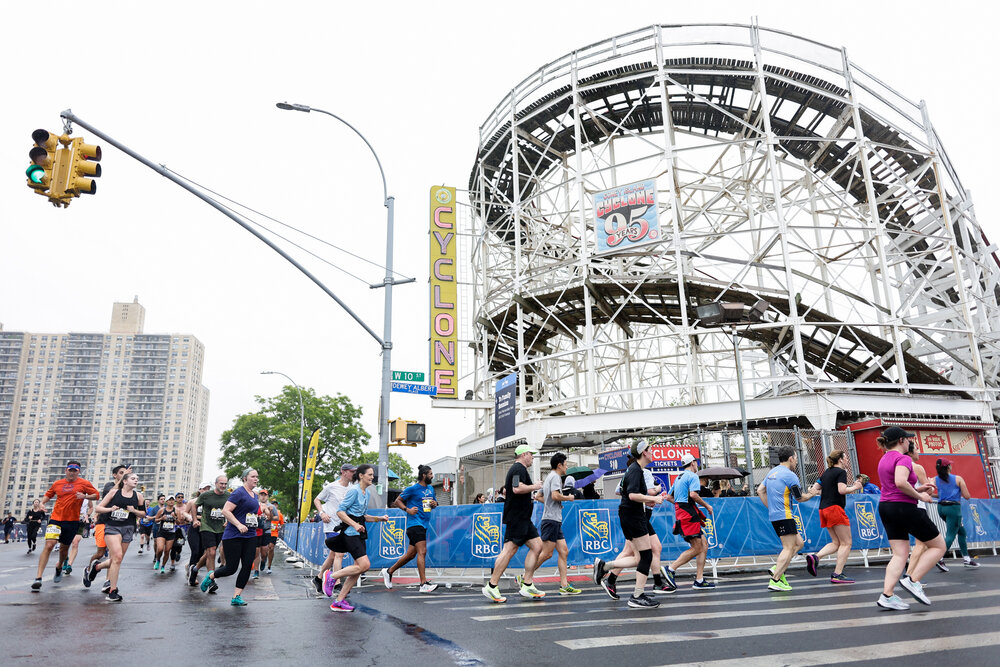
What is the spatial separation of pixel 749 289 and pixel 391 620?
21.3 m

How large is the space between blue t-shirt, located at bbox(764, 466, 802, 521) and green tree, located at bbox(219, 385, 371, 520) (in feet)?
159

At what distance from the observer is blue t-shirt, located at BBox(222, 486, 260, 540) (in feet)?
28.0

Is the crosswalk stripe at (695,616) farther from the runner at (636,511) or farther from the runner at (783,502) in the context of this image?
the runner at (783,502)

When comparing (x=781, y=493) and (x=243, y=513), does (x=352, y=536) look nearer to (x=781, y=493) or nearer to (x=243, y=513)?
(x=243, y=513)

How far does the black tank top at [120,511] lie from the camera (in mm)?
9070

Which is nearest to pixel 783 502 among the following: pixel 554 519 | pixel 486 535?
pixel 554 519

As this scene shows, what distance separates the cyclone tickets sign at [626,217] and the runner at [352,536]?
17247mm

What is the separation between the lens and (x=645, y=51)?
26.0 meters

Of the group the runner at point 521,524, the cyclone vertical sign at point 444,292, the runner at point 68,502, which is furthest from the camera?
the cyclone vertical sign at point 444,292

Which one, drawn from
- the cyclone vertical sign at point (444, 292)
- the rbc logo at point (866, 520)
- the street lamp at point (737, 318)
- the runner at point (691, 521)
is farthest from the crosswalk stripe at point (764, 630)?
the cyclone vertical sign at point (444, 292)

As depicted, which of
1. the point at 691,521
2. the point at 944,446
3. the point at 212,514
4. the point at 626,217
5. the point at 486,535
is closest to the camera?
the point at 691,521

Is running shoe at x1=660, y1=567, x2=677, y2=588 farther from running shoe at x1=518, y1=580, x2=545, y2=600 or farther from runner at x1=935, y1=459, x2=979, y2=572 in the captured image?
runner at x1=935, y1=459, x2=979, y2=572

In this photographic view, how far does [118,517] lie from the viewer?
29.9ft

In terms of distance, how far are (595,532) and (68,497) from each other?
8211mm
